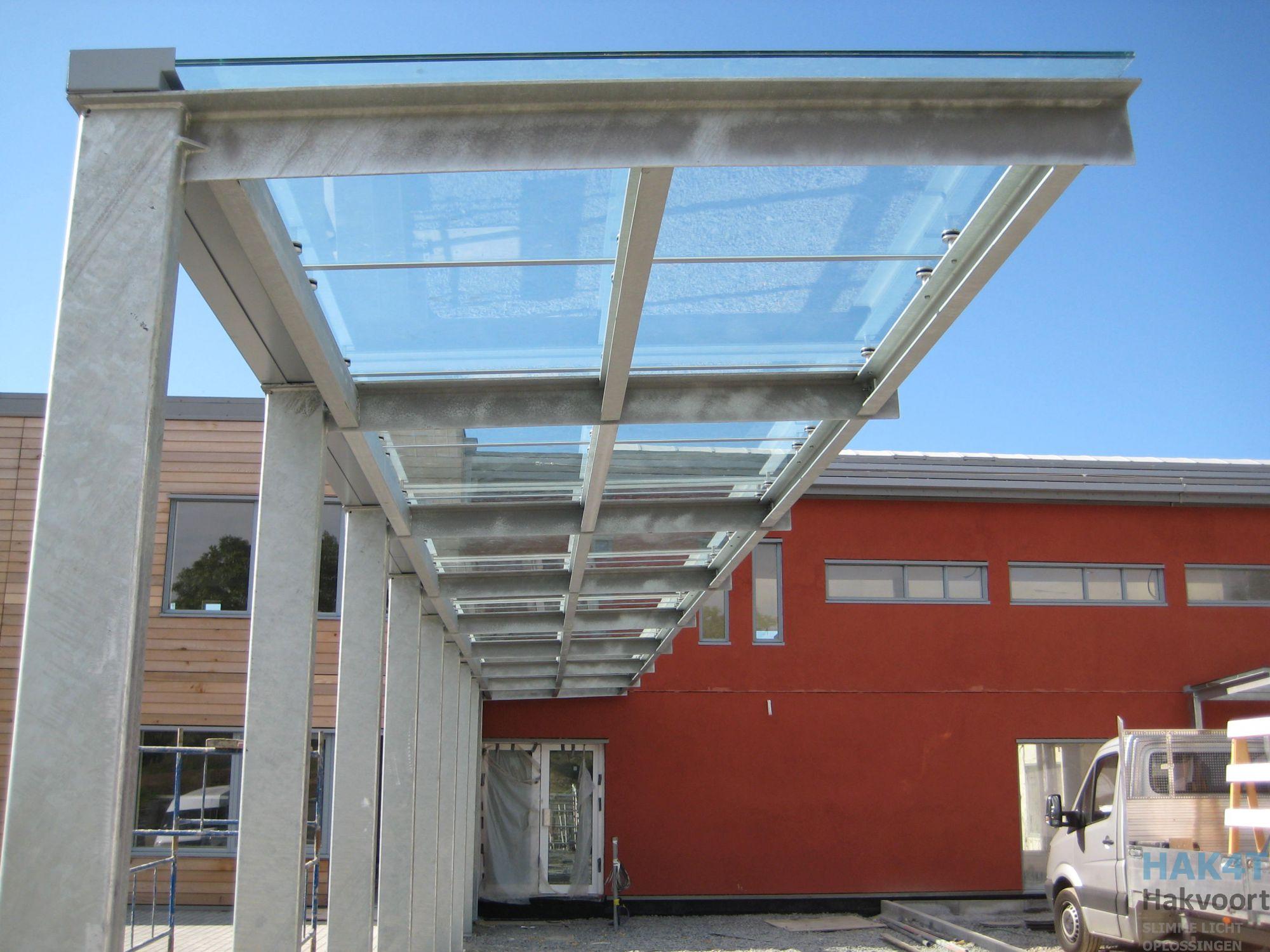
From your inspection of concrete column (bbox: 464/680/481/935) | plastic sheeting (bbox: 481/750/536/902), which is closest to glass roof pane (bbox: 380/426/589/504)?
concrete column (bbox: 464/680/481/935)

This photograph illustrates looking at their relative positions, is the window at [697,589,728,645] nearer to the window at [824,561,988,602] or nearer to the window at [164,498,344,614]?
the window at [824,561,988,602]

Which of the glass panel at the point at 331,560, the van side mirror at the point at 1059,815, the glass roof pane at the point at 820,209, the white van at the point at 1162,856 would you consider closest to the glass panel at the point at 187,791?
the glass panel at the point at 331,560

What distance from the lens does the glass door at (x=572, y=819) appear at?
17.2 metres

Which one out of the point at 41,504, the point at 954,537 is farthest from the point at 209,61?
the point at 954,537

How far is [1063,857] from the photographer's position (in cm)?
1195

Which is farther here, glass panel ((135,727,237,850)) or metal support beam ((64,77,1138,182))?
glass panel ((135,727,237,850))

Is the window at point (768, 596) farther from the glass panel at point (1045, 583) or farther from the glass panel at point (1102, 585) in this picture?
the glass panel at point (1102, 585)

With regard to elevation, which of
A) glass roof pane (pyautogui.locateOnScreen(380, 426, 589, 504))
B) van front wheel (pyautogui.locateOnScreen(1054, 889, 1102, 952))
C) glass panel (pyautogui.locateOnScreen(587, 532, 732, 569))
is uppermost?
glass roof pane (pyautogui.locateOnScreen(380, 426, 589, 504))

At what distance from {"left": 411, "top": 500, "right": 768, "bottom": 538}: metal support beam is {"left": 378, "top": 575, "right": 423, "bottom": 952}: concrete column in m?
1.58

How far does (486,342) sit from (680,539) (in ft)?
12.6

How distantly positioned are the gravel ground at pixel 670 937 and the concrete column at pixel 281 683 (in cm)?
940

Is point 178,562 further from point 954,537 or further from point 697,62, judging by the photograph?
point 697,62

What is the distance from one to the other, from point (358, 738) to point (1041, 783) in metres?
13.9

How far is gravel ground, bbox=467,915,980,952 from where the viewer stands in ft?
44.8
